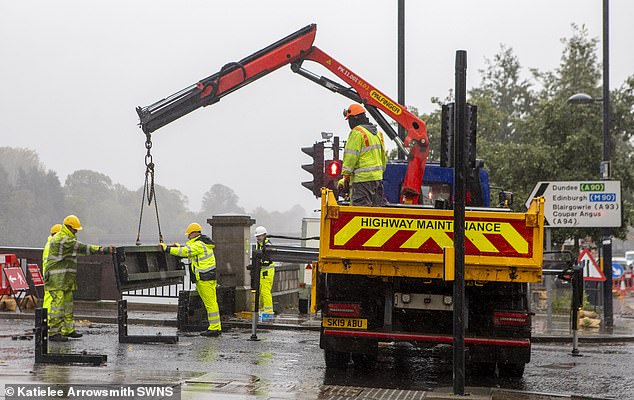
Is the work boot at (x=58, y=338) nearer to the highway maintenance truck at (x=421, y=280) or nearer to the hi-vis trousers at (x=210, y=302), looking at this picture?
the hi-vis trousers at (x=210, y=302)

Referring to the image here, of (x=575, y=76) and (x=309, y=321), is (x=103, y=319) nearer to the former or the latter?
(x=309, y=321)

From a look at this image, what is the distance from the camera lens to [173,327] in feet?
56.3

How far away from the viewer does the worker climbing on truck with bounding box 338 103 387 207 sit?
36.9 feet

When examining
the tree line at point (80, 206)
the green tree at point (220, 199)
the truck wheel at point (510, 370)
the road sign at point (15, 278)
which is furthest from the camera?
the green tree at point (220, 199)

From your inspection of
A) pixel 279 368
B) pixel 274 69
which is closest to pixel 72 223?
pixel 274 69

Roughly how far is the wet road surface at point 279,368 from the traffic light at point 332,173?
8.75 feet

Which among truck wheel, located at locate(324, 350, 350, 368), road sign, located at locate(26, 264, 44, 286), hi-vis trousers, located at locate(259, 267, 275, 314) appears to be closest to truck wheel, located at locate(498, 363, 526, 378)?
truck wheel, located at locate(324, 350, 350, 368)

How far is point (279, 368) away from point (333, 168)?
5638 millimetres

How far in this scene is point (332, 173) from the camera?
16.4m

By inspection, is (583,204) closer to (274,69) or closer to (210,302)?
(274,69)

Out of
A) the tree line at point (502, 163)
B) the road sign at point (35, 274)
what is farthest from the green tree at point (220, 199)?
the road sign at point (35, 274)

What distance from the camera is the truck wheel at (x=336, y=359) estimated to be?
36.5 feet

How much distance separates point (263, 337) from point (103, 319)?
3.91 meters

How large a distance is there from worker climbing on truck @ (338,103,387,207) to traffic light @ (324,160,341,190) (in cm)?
489
